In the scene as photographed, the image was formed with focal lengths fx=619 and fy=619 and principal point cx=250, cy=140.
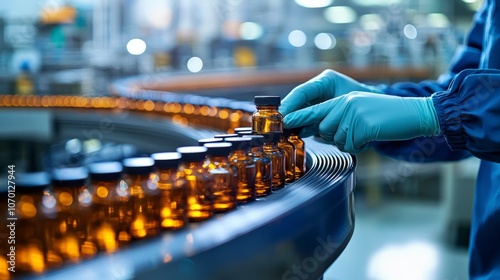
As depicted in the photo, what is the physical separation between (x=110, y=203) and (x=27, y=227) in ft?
0.44

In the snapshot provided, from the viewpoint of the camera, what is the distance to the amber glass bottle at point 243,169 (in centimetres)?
122

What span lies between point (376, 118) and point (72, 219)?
67 centimetres

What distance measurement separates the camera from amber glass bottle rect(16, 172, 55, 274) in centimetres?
92

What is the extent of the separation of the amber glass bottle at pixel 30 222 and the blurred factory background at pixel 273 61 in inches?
89.4

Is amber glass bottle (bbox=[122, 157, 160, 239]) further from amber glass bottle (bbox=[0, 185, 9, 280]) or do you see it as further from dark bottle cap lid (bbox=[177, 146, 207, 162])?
amber glass bottle (bbox=[0, 185, 9, 280])

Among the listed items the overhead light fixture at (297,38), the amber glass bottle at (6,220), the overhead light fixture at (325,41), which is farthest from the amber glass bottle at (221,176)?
the overhead light fixture at (297,38)

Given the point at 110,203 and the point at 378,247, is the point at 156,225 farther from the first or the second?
the point at 378,247

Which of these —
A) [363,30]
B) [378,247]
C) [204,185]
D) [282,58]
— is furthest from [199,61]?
[204,185]

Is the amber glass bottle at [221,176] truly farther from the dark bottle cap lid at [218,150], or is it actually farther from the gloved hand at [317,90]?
the gloved hand at [317,90]

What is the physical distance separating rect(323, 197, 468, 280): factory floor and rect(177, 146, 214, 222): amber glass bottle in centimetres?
313

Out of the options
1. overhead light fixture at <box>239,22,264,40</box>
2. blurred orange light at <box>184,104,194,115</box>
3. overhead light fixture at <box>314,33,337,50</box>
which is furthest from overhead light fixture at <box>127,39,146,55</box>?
blurred orange light at <box>184,104,194,115</box>

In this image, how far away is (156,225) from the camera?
103 centimetres

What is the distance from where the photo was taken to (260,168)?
1.26m

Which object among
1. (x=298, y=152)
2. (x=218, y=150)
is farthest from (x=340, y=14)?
(x=218, y=150)
